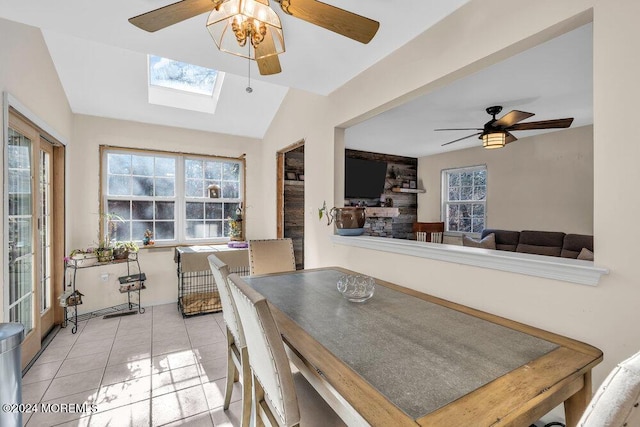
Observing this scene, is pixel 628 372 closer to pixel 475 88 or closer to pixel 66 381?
pixel 475 88

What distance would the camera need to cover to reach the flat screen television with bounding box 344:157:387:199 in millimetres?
5228

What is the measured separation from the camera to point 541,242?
3.89 metres

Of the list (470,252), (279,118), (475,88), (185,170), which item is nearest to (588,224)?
(475,88)

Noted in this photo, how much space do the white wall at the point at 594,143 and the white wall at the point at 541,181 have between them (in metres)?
3.36

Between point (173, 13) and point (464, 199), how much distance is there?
533cm

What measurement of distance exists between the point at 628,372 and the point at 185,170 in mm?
4658

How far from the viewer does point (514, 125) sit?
2998 millimetres

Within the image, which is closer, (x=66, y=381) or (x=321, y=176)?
(x=66, y=381)

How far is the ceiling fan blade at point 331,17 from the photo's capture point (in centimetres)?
137

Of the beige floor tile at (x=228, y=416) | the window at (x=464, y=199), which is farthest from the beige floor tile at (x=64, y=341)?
the window at (x=464, y=199)

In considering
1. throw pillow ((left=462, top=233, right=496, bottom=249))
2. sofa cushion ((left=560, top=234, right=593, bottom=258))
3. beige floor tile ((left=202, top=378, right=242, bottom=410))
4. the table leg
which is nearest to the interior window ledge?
the table leg

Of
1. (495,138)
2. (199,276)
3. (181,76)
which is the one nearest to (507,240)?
(495,138)

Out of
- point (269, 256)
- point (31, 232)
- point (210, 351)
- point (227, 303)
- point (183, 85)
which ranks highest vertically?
point (183, 85)

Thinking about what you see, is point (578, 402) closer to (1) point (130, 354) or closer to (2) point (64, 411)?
(2) point (64, 411)
